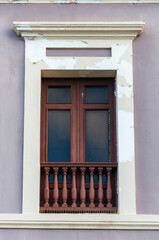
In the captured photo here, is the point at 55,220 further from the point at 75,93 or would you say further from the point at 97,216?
the point at 75,93

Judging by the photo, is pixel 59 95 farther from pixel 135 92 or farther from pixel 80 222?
pixel 80 222

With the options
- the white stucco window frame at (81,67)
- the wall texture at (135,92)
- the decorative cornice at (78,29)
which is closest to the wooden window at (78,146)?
the white stucco window frame at (81,67)

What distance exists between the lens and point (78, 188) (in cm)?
1080

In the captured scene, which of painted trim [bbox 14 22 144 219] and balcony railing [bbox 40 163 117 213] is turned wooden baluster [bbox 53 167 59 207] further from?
painted trim [bbox 14 22 144 219]

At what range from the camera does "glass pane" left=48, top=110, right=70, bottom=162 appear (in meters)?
11.1

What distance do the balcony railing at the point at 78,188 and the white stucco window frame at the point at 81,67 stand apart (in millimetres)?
223

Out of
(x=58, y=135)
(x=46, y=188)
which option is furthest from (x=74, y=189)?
(x=58, y=135)

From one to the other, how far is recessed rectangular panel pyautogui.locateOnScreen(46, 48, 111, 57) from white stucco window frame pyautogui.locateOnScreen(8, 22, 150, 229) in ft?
0.20

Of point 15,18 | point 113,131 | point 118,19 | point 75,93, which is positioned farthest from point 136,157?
point 15,18

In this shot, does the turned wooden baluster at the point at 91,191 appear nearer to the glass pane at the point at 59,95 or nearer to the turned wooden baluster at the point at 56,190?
the turned wooden baluster at the point at 56,190

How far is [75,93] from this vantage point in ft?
36.9

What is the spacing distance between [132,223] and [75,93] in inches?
89.4

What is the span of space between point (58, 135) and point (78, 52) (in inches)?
52.3

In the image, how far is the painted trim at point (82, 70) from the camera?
10.6 metres
